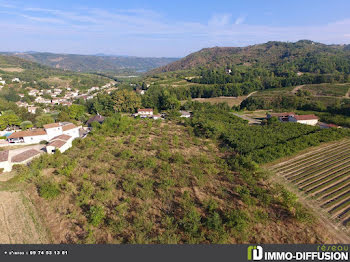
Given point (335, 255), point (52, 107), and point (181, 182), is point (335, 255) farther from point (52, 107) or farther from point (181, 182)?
point (52, 107)

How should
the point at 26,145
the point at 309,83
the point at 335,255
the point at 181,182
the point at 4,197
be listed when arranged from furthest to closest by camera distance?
the point at 309,83 < the point at 26,145 < the point at 181,182 < the point at 4,197 < the point at 335,255

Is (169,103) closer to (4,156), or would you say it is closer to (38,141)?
(38,141)

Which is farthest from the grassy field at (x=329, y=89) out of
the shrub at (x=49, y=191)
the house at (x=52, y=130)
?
the shrub at (x=49, y=191)

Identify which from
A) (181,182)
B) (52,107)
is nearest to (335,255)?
(181,182)

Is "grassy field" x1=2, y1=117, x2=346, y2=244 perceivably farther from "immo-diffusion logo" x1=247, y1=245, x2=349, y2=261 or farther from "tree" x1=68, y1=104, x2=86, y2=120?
"tree" x1=68, y1=104, x2=86, y2=120

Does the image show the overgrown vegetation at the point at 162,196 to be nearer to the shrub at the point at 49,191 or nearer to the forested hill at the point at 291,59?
the shrub at the point at 49,191

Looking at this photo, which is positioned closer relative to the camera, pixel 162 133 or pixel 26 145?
pixel 26 145
